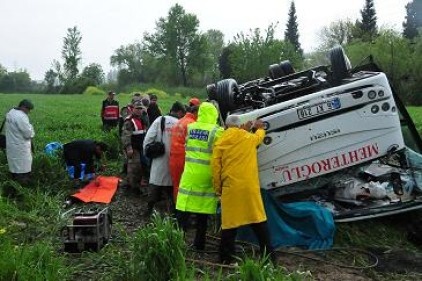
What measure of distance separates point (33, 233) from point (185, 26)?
69.8 metres

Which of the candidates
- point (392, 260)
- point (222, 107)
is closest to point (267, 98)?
point (222, 107)

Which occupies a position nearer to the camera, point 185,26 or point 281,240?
point 281,240

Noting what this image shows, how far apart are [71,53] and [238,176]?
76.6 meters

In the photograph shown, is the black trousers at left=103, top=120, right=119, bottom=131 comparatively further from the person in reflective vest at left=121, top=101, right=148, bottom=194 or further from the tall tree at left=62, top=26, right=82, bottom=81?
the tall tree at left=62, top=26, right=82, bottom=81

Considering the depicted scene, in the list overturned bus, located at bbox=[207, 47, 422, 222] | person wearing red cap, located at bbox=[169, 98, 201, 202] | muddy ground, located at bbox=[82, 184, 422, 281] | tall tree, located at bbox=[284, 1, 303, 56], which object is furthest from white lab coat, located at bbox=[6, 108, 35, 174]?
tall tree, located at bbox=[284, 1, 303, 56]

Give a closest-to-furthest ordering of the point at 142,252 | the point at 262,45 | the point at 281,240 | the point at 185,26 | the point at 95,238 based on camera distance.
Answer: the point at 142,252
the point at 95,238
the point at 281,240
the point at 262,45
the point at 185,26

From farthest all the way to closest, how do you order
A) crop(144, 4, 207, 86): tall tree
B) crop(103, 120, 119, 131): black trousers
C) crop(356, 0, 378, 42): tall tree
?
crop(144, 4, 207, 86): tall tree
crop(356, 0, 378, 42): tall tree
crop(103, 120, 119, 131): black trousers

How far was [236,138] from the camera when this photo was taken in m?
5.66

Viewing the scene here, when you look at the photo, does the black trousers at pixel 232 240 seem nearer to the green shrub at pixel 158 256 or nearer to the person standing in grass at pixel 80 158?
the green shrub at pixel 158 256

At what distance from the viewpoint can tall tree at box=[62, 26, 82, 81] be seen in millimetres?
78000

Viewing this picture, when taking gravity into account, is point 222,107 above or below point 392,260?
above

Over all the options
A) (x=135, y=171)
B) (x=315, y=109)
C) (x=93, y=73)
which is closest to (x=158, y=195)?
(x=135, y=171)

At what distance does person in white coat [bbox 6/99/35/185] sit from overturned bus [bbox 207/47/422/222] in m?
3.91

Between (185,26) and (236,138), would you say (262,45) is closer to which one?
(185,26)
